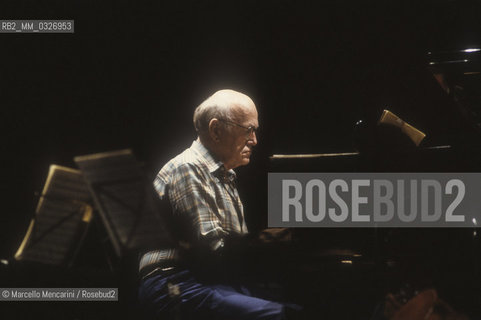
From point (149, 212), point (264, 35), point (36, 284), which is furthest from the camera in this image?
point (264, 35)

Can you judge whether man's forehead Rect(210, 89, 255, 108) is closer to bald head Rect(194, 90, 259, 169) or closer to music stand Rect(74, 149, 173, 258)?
bald head Rect(194, 90, 259, 169)

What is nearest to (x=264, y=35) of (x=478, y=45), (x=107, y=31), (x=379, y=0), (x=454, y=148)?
(x=379, y=0)

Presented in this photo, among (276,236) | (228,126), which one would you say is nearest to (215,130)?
(228,126)

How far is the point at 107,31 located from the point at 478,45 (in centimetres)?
284

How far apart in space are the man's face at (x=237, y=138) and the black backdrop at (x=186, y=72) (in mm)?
1251

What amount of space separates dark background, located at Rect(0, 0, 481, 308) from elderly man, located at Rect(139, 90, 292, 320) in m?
1.30

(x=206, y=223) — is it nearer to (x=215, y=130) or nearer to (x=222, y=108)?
(x=215, y=130)

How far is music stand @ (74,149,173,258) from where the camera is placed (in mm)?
2039

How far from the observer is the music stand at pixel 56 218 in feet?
8.25

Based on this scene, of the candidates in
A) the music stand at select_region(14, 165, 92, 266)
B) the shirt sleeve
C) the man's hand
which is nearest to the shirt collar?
the shirt sleeve

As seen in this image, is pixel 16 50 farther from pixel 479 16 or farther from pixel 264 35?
pixel 479 16

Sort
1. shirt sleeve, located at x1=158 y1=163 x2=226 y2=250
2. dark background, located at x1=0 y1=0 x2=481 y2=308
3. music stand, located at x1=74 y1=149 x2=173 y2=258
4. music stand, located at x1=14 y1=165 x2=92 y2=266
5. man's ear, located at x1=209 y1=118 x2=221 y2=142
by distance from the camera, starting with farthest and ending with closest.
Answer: dark background, located at x1=0 y1=0 x2=481 y2=308, man's ear, located at x1=209 y1=118 x2=221 y2=142, music stand, located at x1=14 y1=165 x2=92 y2=266, shirt sleeve, located at x1=158 y1=163 x2=226 y2=250, music stand, located at x1=74 y1=149 x2=173 y2=258

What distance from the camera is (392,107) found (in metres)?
4.11

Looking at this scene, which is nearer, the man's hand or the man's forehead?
the man's hand
